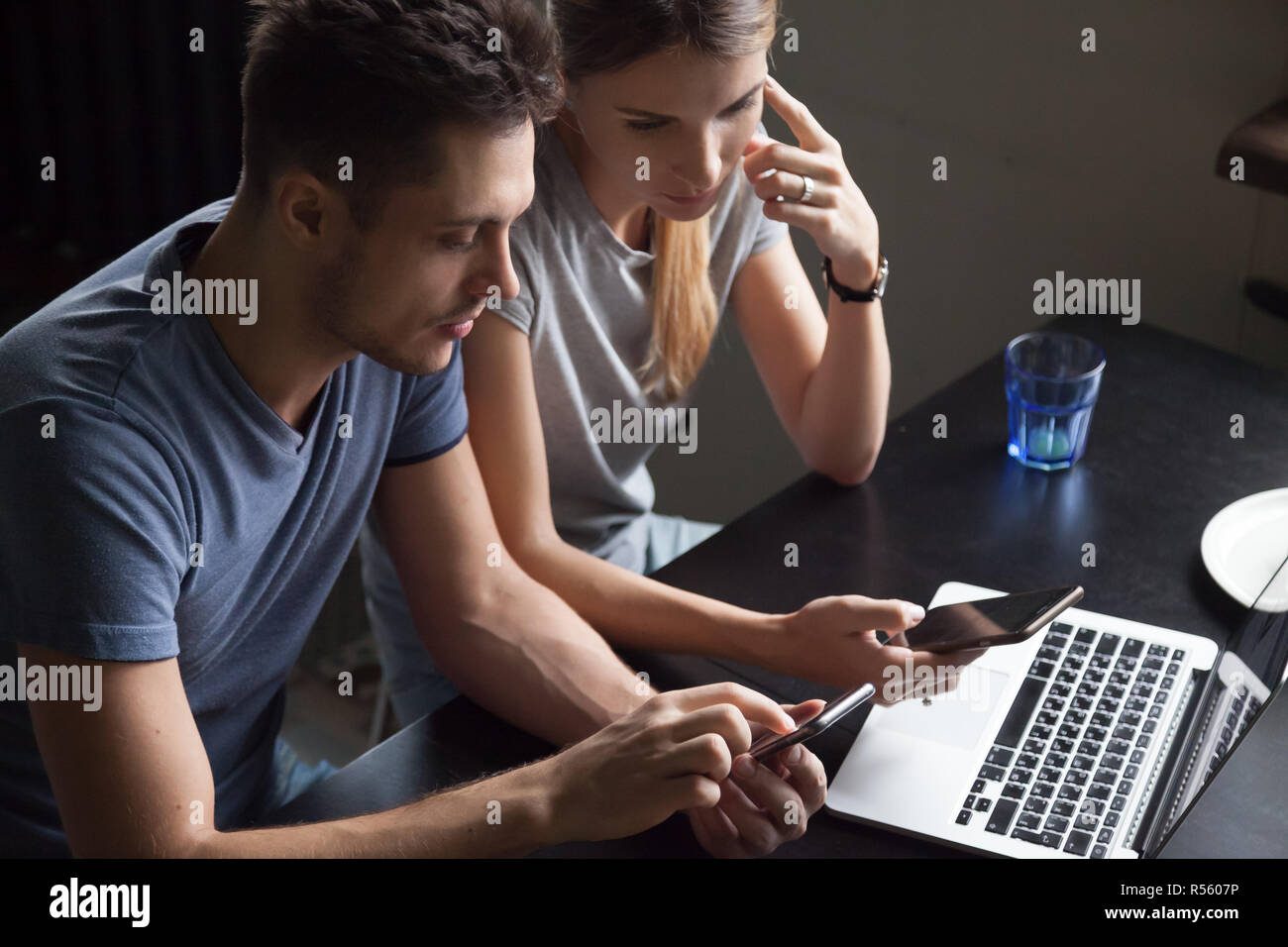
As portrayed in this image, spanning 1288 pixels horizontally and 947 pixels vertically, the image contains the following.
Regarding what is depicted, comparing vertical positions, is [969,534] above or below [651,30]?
below

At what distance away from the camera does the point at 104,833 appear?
2.84ft

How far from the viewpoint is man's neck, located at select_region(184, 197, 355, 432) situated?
973mm

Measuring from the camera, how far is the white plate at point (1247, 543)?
1.17 meters

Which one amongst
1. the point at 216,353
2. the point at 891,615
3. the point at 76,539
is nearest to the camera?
the point at 76,539

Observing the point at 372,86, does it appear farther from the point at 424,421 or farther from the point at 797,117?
the point at 797,117

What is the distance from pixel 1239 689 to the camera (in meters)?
0.92

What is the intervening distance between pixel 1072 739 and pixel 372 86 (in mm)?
699

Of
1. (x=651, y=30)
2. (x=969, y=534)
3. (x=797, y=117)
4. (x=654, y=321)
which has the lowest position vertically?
(x=969, y=534)

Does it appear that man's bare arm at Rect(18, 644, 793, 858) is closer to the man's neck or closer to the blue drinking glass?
the man's neck

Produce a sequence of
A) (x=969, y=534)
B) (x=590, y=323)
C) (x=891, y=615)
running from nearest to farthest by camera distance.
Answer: (x=891, y=615) → (x=969, y=534) → (x=590, y=323)

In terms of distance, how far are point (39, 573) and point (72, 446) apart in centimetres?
9

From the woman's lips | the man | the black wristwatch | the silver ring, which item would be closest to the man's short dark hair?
the man

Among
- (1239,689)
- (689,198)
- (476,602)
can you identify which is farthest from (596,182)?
(1239,689)
